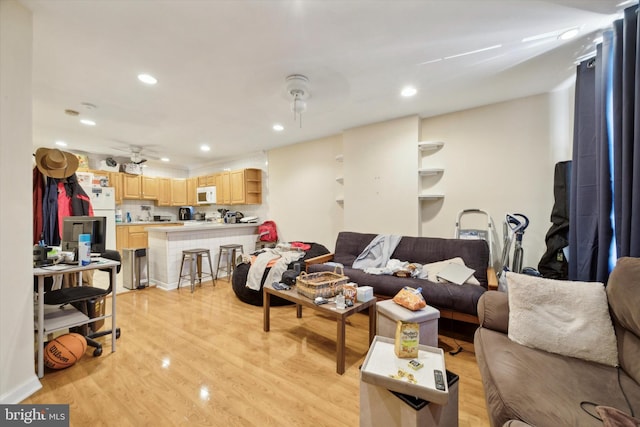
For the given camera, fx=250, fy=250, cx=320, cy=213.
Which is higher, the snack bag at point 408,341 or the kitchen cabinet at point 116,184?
the kitchen cabinet at point 116,184

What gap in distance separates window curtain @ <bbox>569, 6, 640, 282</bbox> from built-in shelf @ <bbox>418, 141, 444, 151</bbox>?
53.8 inches

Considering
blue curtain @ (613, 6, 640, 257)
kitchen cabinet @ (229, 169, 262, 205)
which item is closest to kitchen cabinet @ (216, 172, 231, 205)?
kitchen cabinet @ (229, 169, 262, 205)

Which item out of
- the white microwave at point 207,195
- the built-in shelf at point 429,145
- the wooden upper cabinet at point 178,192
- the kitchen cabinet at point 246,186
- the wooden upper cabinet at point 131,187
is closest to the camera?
the built-in shelf at point 429,145

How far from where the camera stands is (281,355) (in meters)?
2.18

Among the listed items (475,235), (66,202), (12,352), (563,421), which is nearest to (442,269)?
(475,235)

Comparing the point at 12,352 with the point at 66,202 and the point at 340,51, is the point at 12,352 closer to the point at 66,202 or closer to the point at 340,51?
the point at 66,202

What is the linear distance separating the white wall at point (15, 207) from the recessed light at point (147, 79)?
77cm

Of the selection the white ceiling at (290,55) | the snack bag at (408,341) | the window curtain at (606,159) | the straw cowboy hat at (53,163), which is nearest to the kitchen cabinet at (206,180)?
the white ceiling at (290,55)

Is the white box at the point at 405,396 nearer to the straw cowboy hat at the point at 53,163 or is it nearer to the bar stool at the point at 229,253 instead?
the straw cowboy hat at the point at 53,163

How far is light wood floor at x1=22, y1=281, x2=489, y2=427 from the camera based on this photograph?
1543 mm

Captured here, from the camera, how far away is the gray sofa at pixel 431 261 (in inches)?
90.5

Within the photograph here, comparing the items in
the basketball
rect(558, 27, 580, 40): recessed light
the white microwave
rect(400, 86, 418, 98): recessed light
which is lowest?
the basketball

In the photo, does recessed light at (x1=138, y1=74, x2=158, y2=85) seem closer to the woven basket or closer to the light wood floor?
the woven basket

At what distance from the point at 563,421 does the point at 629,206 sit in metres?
1.59
